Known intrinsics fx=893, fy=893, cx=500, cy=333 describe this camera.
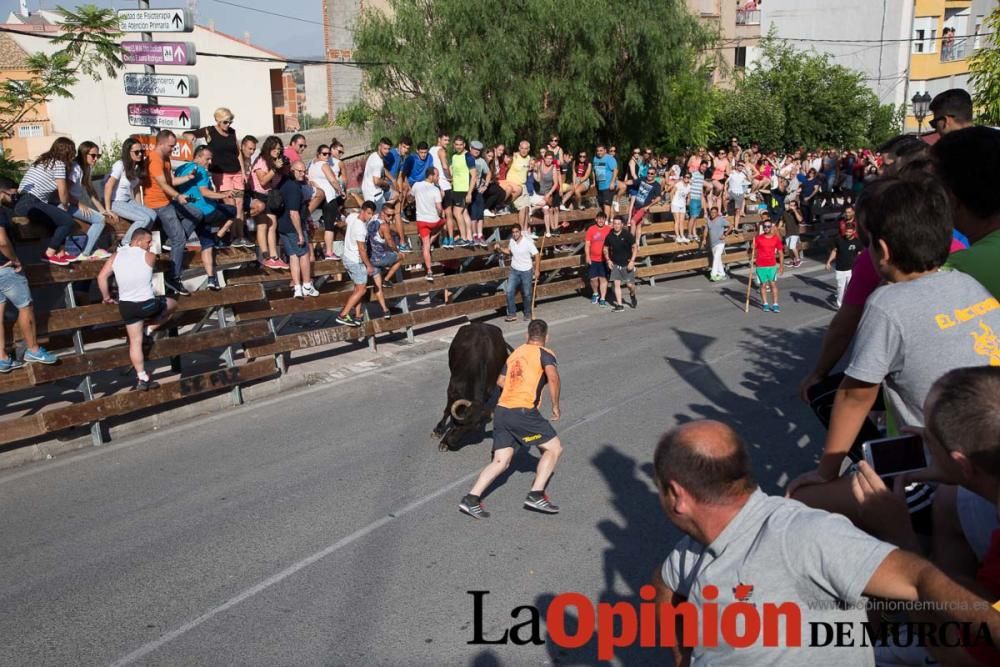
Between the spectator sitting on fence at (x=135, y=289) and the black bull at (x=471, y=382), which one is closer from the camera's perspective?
the black bull at (x=471, y=382)

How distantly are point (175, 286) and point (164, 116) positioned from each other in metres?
2.19

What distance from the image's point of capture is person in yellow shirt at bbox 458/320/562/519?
773cm

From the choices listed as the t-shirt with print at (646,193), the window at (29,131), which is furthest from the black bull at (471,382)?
the window at (29,131)

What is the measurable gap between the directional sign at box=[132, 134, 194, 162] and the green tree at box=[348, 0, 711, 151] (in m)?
12.4

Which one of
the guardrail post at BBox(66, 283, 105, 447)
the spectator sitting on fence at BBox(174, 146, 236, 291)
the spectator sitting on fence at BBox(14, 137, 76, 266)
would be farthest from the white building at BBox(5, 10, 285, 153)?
the guardrail post at BBox(66, 283, 105, 447)

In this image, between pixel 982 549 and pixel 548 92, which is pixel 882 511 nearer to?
pixel 982 549

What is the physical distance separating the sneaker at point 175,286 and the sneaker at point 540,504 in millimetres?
6028

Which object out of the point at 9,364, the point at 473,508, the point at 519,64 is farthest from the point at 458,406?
the point at 519,64

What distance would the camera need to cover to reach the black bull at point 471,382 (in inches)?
370

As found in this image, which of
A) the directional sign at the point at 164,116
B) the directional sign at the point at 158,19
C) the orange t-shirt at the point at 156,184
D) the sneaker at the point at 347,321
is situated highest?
the directional sign at the point at 158,19

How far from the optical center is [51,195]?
10.7 meters

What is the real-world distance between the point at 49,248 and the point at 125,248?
1.15 metres

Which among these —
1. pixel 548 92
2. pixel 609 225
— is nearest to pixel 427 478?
pixel 609 225

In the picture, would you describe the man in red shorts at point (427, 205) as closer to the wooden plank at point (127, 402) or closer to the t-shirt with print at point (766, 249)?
the wooden plank at point (127, 402)
